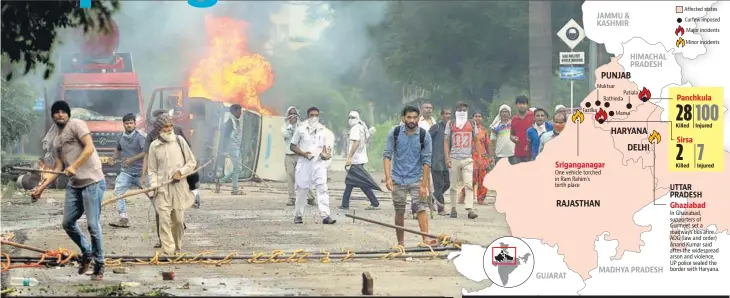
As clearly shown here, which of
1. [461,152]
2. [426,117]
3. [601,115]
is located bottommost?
[461,152]

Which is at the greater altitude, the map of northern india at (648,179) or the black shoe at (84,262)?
the map of northern india at (648,179)

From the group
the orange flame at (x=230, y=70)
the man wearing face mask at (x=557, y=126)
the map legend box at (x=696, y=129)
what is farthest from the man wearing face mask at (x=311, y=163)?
the orange flame at (x=230, y=70)

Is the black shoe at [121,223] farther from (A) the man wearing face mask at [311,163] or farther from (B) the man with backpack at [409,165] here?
(B) the man with backpack at [409,165]

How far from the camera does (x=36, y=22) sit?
12094 mm

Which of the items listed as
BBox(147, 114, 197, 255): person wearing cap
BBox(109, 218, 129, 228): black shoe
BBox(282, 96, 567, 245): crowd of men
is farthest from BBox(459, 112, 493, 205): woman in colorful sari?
BBox(147, 114, 197, 255): person wearing cap

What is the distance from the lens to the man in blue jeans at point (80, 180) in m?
11.6

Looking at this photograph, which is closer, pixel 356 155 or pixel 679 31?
pixel 679 31

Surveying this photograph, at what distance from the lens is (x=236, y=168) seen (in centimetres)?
2356

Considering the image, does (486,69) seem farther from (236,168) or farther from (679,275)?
(679,275)

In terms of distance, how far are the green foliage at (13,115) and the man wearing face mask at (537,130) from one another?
11.4 meters

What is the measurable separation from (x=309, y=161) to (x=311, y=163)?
0.05 metres

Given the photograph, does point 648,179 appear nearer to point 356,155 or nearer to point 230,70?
point 356,155

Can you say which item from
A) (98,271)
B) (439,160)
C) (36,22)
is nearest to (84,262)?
(98,271)

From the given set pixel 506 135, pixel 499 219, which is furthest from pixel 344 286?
pixel 506 135
